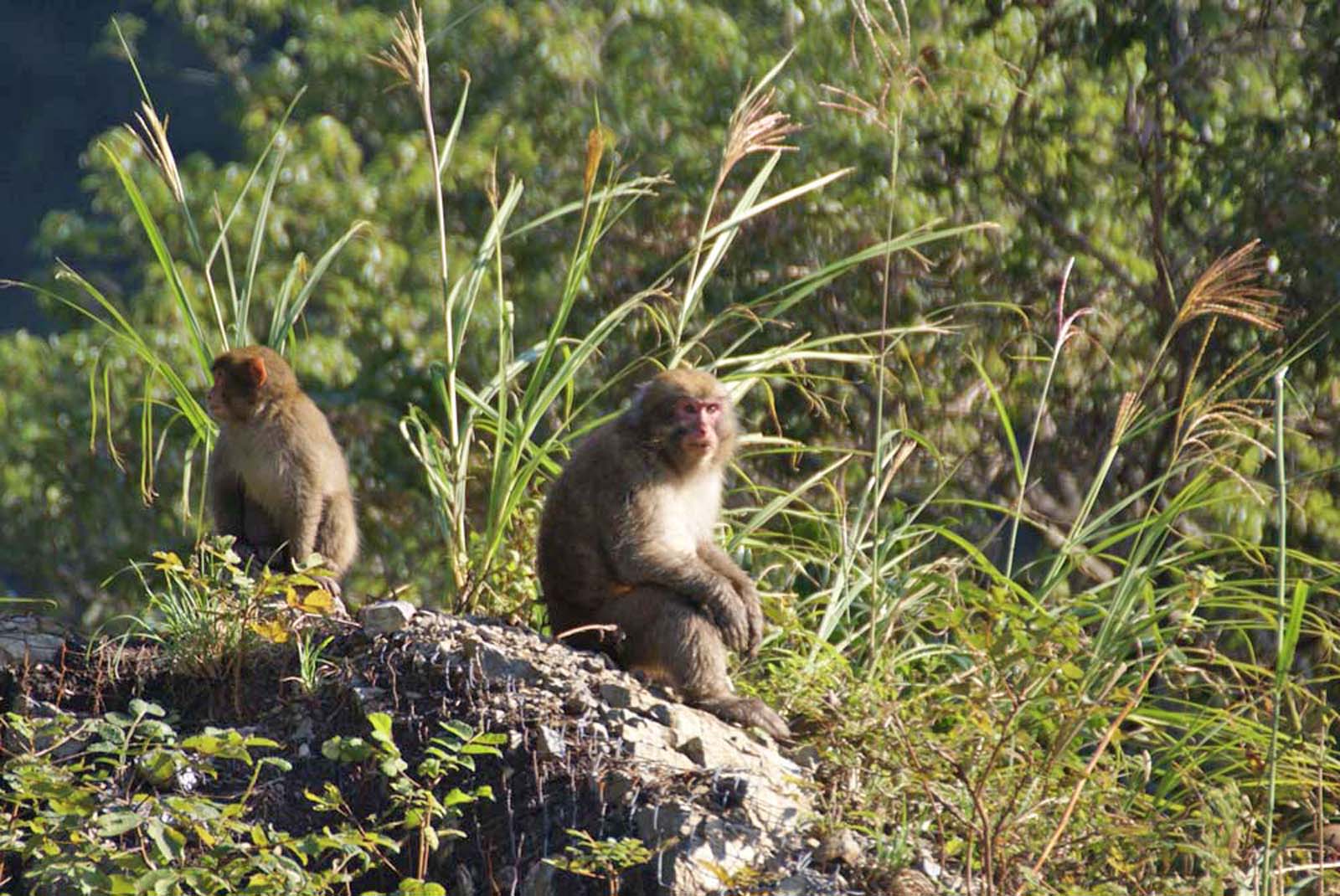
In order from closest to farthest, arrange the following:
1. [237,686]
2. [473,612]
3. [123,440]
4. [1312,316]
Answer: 1. [237,686]
2. [473,612]
3. [1312,316]
4. [123,440]

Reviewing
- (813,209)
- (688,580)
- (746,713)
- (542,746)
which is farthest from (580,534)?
(813,209)

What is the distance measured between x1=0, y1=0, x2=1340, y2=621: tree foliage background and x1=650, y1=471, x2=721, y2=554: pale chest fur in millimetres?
2212

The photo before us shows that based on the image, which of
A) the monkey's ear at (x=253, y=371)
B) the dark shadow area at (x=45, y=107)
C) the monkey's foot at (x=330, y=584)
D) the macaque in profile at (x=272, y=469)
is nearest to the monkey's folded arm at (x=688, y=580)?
the monkey's foot at (x=330, y=584)

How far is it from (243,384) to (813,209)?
17.3 feet

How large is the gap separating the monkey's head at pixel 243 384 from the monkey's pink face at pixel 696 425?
1459 millimetres

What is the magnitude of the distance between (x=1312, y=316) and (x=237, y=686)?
6.07m

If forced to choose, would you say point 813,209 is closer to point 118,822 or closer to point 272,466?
point 272,466

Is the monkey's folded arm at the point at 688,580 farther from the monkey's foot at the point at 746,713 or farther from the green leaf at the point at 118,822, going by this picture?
the green leaf at the point at 118,822

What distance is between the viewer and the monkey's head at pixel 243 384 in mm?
5879

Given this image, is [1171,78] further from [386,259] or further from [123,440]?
[123,440]

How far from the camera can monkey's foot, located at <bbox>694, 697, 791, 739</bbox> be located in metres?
4.95

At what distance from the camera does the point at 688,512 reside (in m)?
5.37

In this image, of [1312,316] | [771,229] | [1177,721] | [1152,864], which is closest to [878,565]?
[1177,721]

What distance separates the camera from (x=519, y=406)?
18.4 ft
